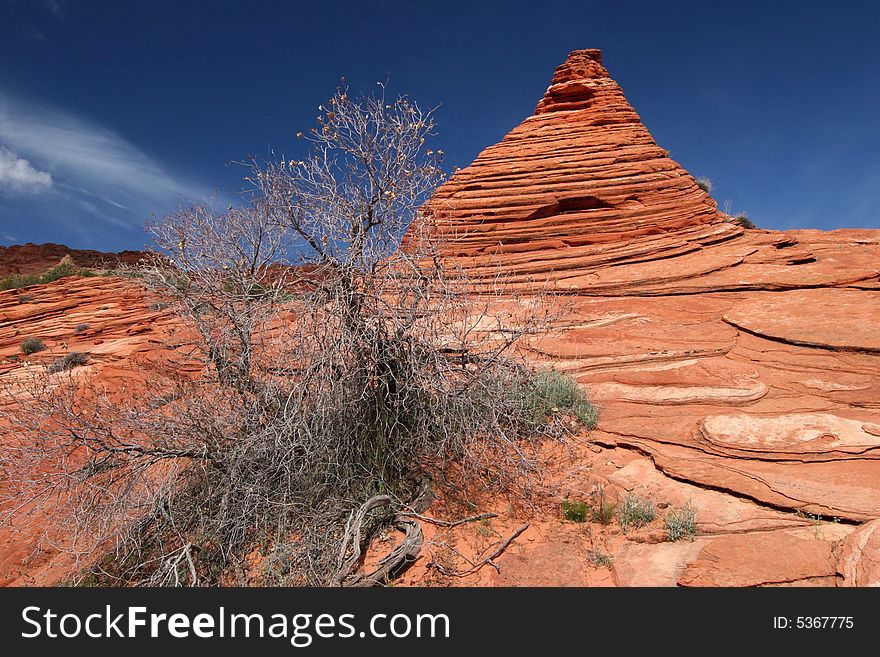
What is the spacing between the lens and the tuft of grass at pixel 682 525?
383 cm

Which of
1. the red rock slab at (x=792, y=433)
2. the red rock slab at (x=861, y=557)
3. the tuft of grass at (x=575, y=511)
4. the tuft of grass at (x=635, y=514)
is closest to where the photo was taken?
the red rock slab at (x=861, y=557)

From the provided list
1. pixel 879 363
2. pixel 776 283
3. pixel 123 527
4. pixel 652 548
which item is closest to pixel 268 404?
pixel 123 527

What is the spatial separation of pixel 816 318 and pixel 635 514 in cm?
562

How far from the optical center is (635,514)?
4145 mm

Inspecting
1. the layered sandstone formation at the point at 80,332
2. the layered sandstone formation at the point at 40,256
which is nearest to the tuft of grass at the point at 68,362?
the layered sandstone formation at the point at 80,332

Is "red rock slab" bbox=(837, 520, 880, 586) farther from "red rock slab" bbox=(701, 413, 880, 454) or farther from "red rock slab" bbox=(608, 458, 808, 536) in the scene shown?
"red rock slab" bbox=(701, 413, 880, 454)

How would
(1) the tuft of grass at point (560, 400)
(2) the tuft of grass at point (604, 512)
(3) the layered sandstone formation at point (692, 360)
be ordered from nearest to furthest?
(3) the layered sandstone formation at point (692, 360)
(2) the tuft of grass at point (604, 512)
(1) the tuft of grass at point (560, 400)

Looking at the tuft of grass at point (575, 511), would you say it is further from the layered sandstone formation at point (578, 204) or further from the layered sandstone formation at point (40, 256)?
the layered sandstone formation at point (40, 256)

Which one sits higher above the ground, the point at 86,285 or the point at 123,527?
the point at 86,285

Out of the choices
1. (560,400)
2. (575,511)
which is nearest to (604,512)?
(575,511)

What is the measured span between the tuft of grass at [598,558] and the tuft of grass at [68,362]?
40.5 feet

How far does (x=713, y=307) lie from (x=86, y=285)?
22115 mm

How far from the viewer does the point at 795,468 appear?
4426 millimetres
